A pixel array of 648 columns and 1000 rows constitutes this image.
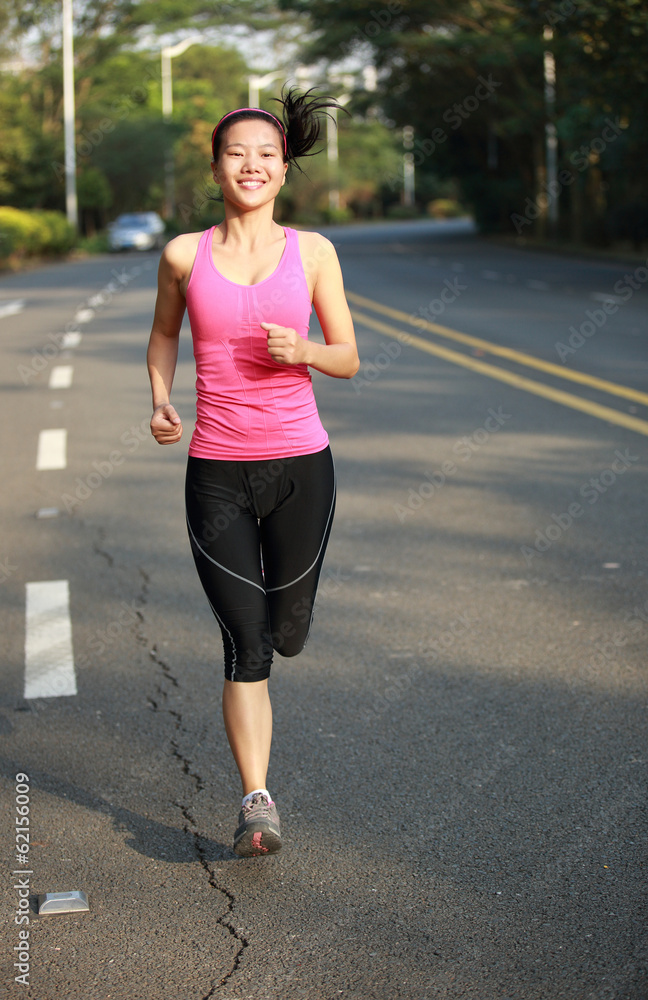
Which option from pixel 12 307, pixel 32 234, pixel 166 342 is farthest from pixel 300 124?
pixel 32 234

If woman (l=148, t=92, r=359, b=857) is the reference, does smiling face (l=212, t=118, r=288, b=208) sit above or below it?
above

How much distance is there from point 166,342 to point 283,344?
626 mm

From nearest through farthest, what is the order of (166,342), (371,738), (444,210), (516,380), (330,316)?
(330,316) < (166,342) < (371,738) < (516,380) < (444,210)

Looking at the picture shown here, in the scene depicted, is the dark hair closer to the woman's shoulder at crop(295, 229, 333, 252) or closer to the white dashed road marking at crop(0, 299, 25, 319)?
the woman's shoulder at crop(295, 229, 333, 252)

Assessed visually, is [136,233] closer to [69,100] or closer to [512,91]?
[69,100]

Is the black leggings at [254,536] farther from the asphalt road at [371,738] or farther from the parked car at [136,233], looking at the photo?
the parked car at [136,233]

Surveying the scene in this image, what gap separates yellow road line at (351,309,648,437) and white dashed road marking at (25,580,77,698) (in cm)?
478

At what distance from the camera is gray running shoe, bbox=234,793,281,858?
3.22 m

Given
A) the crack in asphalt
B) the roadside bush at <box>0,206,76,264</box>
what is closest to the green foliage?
the roadside bush at <box>0,206,76,264</box>

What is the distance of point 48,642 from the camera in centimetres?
512

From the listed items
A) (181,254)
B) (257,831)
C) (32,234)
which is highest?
(181,254)

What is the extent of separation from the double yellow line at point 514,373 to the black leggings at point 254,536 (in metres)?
6.04

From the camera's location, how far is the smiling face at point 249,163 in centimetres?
321

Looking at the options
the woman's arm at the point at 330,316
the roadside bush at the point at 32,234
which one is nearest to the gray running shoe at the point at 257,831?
the woman's arm at the point at 330,316
